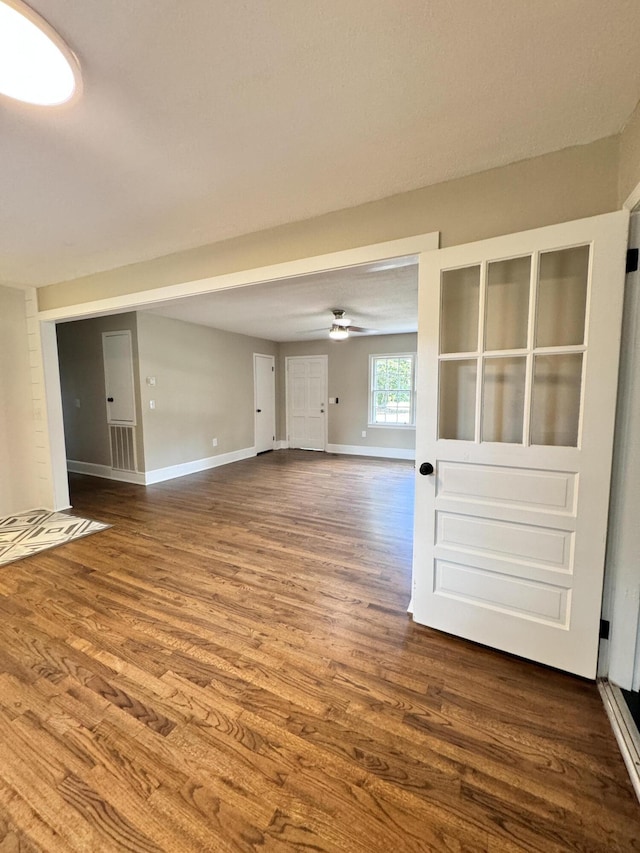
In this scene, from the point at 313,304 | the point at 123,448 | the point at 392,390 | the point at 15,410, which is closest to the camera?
the point at 15,410

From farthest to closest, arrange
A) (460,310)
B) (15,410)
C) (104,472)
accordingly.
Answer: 1. (104,472)
2. (15,410)
3. (460,310)

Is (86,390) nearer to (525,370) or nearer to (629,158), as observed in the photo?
(525,370)

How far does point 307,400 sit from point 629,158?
6.37m

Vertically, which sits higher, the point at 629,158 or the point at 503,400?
the point at 629,158

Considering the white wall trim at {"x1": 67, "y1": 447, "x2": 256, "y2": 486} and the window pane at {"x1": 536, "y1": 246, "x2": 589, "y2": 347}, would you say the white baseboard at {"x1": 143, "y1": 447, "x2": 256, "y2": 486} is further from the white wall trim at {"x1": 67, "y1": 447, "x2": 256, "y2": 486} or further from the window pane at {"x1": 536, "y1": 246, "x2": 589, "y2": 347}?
the window pane at {"x1": 536, "y1": 246, "x2": 589, "y2": 347}

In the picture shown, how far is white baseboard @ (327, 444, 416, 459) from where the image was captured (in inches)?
267

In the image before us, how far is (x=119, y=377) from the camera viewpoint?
196 inches

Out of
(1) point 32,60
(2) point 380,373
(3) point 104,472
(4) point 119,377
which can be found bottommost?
(3) point 104,472

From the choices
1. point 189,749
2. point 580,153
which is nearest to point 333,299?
point 580,153

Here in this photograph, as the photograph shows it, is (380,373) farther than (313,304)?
Yes

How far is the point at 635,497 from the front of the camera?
1458mm

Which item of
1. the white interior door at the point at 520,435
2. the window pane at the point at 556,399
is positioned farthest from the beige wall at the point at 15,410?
the window pane at the point at 556,399

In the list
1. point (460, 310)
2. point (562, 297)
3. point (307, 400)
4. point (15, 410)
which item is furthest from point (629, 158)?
point (307, 400)

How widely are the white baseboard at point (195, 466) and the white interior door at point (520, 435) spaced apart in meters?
4.26
